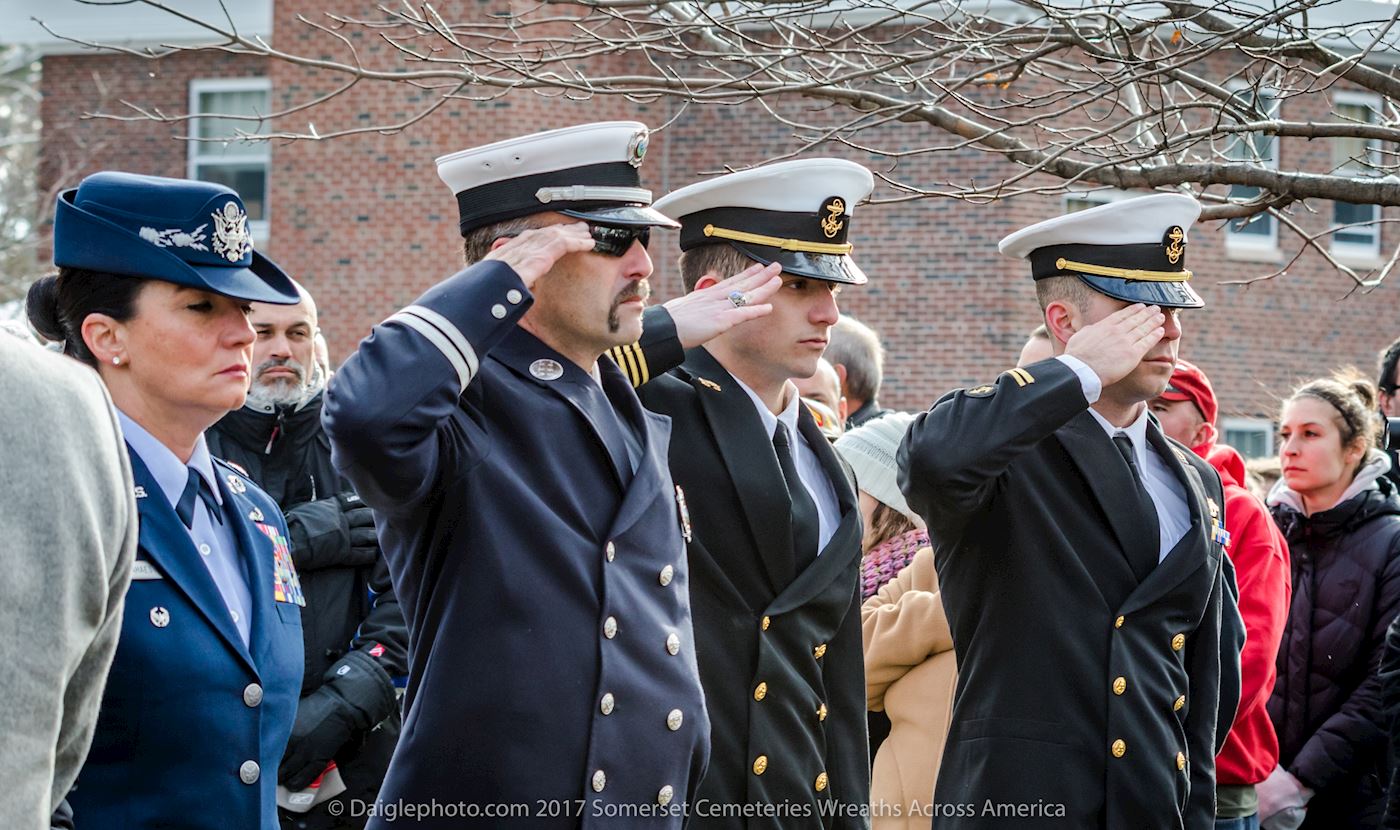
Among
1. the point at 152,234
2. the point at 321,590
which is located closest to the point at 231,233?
the point at 152,234

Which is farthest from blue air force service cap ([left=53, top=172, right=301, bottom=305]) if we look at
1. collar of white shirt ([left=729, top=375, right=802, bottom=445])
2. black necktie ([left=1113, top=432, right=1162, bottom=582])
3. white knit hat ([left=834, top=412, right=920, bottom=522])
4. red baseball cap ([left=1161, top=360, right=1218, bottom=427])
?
red baseball cap ([left=1161, top=360, right=1218, bottom=427])

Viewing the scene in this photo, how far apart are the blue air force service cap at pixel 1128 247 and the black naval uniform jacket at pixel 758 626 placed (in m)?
0.93

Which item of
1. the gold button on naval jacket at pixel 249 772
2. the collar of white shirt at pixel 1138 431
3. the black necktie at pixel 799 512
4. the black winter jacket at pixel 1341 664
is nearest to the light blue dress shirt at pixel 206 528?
the gold button on naval jacket at pixel 249 772

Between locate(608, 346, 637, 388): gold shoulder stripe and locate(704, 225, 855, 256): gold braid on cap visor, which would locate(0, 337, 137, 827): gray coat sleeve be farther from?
locate(704, 225, 855, 256): gold braid on cap visor

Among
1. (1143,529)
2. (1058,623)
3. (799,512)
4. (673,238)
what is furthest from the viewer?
(673,238)

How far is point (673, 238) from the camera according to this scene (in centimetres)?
1716

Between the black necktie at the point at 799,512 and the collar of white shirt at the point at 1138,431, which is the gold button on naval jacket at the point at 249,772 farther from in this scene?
the collar of white shirt at the point at 1138,431

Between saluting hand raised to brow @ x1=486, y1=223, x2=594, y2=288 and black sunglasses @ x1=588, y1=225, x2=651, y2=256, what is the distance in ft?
0.18

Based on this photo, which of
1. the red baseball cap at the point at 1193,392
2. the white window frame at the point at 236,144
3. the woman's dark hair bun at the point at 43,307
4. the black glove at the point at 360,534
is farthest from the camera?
the white window frame at the point at 236,144

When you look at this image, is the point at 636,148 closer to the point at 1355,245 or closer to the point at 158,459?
the point at 158,459

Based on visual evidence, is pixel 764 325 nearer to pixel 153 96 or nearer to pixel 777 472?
pixel 777 472

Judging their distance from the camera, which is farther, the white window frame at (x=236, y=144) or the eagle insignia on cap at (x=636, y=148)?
the white window frame at (x=236, y=144)

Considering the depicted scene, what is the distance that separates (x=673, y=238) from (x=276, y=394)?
489 inches

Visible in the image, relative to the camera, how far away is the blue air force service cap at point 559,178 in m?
3.24
